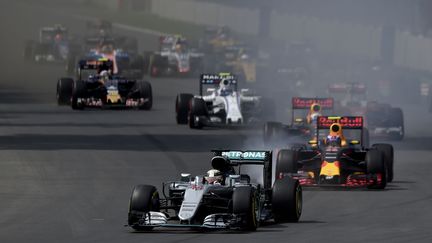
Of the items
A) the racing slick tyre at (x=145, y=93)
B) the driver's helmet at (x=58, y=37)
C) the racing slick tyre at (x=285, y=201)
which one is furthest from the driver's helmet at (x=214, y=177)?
the driver's helmet at (x=58, y=37)

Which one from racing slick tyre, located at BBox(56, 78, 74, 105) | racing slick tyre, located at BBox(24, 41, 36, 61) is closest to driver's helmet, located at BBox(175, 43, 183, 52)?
racing slick tyre, located at BBox(24, 41, 36, 61)

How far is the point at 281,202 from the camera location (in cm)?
2717

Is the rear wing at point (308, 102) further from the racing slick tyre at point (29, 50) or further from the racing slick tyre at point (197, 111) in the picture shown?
the racing slick tyre at point (29, 50)

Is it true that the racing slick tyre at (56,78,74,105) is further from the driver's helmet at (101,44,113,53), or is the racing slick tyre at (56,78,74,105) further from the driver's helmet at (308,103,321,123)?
the driver's helmet at (308,103,321,123)

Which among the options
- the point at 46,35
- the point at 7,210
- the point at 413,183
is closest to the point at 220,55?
the point at 46,35

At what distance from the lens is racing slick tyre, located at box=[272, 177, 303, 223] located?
1069 inches

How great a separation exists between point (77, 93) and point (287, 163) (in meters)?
23.0

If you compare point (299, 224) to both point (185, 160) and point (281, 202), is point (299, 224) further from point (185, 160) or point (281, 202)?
point (185, 160)

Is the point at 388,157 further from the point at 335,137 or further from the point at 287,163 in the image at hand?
the point at 287,163

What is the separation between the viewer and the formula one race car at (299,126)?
41.4 metres

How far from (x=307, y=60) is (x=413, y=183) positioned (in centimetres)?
4885

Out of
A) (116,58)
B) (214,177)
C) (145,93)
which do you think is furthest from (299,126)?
(116,58)

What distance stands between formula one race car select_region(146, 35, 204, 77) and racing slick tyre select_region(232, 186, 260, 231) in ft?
156

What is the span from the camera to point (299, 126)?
41.7m
